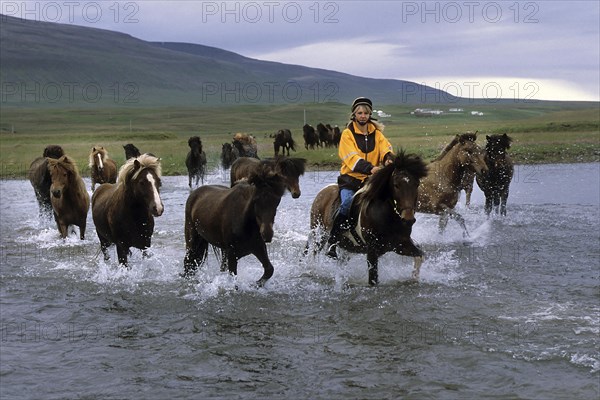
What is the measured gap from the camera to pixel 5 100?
199 meters

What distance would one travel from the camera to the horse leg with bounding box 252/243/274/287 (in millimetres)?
9531

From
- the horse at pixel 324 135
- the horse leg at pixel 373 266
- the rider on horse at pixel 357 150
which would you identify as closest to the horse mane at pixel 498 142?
the rider on horse at pixel 357 150

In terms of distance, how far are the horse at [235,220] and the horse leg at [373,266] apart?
4.40 feet

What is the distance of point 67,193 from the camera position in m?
14.0

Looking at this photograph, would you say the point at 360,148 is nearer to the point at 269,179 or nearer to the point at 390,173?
the point at 390,173

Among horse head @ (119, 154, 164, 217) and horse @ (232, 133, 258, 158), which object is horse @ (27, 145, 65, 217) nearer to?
horse head @ (119, 154, 164, 217)

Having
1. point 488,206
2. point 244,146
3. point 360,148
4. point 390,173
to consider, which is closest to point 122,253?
point 360,148

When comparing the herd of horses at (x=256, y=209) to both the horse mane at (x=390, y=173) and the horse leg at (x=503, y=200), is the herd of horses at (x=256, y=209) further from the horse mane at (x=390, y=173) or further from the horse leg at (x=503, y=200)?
the horse leg at (x=503, y=200)

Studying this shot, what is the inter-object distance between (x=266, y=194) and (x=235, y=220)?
68 cm

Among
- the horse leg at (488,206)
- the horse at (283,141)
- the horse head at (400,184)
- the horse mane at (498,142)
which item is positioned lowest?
the horse leg at (488,206)

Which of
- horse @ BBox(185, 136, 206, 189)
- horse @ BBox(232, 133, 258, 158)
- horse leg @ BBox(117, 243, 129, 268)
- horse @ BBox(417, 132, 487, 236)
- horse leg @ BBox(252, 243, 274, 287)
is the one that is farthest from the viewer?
horse @ BBox(185, 136, 206, 189)

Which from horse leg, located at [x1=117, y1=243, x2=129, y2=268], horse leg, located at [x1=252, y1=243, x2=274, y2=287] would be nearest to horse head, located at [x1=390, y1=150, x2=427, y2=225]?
horse leg, located at [x1=252, y1=243, x2=274, y2=287]

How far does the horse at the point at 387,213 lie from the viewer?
901 cm

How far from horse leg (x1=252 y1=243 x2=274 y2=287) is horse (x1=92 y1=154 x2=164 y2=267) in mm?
1443
